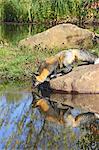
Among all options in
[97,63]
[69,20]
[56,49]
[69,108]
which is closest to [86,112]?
[69,108]

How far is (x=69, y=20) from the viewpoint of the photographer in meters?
27.7

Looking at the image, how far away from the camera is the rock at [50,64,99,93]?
9.30m

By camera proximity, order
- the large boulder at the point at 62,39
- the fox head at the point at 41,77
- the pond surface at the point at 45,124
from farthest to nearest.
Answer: the large boulder at the point at 62,39 < the fox head at the point at 41,77 < the pond surface at the point at 45,124

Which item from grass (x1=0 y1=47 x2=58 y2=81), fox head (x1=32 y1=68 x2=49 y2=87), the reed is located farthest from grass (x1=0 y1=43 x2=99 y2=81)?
the reed

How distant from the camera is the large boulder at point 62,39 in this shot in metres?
15.3

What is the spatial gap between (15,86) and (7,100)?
3.54ft

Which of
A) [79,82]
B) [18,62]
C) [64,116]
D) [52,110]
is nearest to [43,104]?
[52,110]

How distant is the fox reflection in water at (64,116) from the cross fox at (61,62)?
1.05m

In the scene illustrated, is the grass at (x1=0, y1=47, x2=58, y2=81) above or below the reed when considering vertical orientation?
above

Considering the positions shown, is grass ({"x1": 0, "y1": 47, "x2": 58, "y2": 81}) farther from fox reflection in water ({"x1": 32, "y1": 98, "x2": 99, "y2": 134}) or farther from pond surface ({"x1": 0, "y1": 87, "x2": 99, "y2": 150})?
fox reflection in water ({"x1": 32, "y1": 98, "x2": 99, "y2": 134})

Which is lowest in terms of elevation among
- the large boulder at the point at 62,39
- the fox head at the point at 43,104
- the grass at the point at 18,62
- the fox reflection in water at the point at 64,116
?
the large boulder at the point at 62,39

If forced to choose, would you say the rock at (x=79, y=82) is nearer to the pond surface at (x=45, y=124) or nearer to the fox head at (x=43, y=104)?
the pond surface at (x=45, y=124)

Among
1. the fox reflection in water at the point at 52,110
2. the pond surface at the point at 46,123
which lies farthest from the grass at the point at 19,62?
the fox reflection in water at the point at 52,110

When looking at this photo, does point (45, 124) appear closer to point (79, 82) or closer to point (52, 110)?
point (52, 110)
